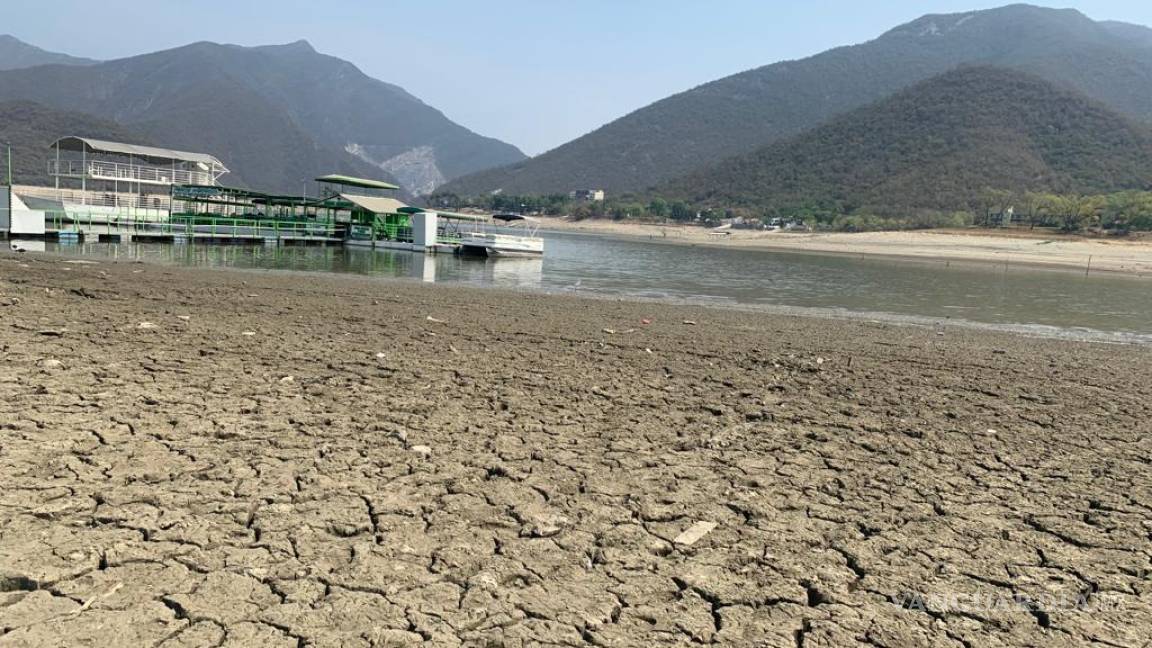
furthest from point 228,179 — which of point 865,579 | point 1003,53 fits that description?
point 1003,53

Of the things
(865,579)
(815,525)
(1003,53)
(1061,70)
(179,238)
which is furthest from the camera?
(1003,53)

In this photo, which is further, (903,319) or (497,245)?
(497,245)

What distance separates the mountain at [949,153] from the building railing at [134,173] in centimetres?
8041

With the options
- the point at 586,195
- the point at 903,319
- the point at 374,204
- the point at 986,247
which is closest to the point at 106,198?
the point at 374,204

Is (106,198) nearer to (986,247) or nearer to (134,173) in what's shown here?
(134,173)

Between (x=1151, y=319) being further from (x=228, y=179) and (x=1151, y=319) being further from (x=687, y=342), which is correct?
(x=228, y=179)

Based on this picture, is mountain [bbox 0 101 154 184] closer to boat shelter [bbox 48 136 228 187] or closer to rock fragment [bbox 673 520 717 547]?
boat shelter [bbox 48 136 228 187]

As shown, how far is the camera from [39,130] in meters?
112

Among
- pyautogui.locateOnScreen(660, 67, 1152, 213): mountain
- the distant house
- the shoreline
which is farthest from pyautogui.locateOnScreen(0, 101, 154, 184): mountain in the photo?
the shoreline

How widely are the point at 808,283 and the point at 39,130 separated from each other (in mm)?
129899

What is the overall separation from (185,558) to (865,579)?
9.81 ft

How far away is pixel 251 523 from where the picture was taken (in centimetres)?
335

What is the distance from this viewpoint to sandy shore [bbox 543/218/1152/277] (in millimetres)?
47938

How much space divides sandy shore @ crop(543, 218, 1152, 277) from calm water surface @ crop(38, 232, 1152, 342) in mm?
7768
